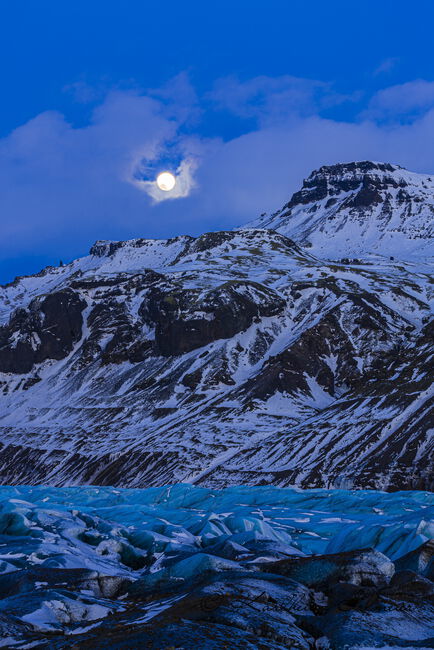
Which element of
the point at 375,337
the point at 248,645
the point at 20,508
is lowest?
the point at 248,645

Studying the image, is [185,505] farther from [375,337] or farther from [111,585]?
[375,337]

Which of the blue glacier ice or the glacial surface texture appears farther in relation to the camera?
the blue glacier ice

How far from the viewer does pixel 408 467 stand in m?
95.9

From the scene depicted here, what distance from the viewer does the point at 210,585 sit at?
18.9 metres

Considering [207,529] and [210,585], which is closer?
[210,585]

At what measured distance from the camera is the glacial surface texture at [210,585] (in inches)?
613

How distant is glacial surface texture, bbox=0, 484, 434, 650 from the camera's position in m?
15.6

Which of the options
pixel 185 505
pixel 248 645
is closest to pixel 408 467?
pixel 185 505

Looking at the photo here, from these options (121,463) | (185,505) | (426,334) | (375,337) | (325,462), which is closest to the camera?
(185,505)

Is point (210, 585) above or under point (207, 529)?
under

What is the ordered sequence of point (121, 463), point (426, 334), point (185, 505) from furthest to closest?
point (426, 334), point (121, 463), point (185, 505)

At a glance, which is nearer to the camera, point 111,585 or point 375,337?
point 111,585

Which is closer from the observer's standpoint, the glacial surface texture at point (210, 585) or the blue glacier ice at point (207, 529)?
the glacial surface texture at point (210, 585)

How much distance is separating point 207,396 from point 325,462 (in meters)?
65.9
